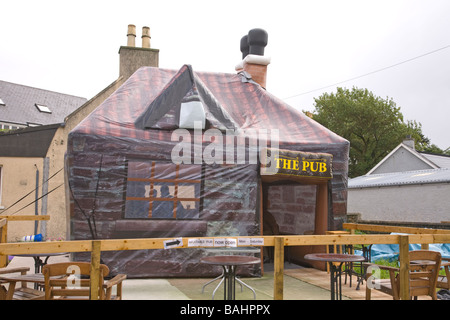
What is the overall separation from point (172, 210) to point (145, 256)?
0.96m

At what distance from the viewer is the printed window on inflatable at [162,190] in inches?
303

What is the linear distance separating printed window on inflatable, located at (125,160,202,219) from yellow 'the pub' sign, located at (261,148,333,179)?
4.40ft

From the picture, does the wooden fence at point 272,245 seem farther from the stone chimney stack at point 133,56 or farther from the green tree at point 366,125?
the green tree at point 366,125

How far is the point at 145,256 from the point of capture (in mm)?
7621

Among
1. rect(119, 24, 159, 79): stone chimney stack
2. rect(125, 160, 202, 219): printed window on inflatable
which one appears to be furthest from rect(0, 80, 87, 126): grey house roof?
rect(125, 160, 202, 219): printed window on inflatable

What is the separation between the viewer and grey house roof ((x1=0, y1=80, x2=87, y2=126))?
108 feet

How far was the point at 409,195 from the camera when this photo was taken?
20047 millimetres

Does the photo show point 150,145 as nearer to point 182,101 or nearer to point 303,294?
point 182,101

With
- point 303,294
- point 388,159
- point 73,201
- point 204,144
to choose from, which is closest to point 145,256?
point 73,201

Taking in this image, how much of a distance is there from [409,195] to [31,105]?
3012 cm

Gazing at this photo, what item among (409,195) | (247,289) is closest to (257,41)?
(247,289)

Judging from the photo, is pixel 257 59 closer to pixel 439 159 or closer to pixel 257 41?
pixel 257 41

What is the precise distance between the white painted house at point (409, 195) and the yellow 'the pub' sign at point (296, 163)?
1013cm
